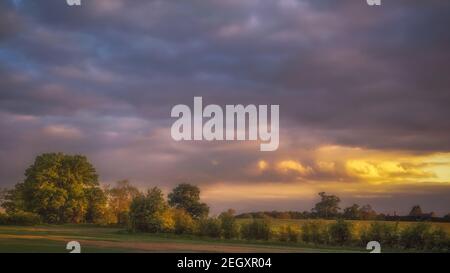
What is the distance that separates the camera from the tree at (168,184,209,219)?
182ft

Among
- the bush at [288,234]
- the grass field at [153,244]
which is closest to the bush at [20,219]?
the grass field at [153,244]

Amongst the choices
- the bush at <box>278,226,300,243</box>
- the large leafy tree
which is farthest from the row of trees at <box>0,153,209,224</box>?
the bush at <box>278,226,300,243</box>

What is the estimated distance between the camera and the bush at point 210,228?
4875cm

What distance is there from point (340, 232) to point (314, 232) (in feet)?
7.19

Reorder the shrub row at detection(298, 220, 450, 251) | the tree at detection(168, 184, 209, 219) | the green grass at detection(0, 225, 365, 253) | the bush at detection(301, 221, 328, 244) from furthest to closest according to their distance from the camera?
the tree at detection(168, 184, 209, 219) → the bush at detection(301, 221, 328, 244) → the shrub row at detection(298, 220, 450, 251) → the green grass at detection(0, 225, 365, 253)

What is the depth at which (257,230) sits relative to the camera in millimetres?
47594

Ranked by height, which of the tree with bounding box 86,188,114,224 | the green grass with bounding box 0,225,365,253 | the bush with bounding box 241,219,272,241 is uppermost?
the tree with bounding box 86,188,114,224

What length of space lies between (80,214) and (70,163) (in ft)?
21.3

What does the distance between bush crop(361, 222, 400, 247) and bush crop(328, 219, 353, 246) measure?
1.19 m

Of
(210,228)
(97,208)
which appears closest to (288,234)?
(210,228)

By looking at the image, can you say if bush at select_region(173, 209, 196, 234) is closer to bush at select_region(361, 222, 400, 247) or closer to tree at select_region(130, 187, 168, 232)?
tree at select_region(130, 187, 168, 232)
